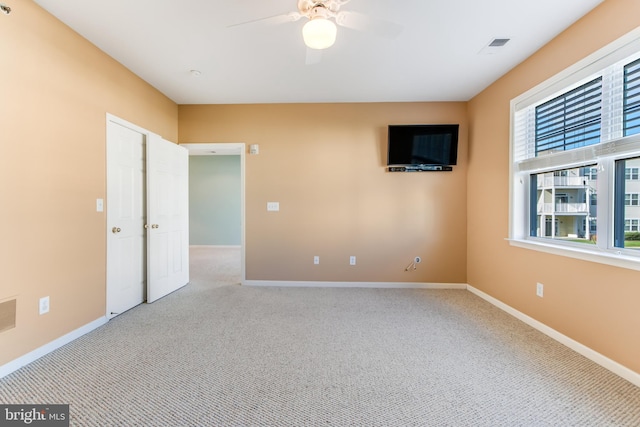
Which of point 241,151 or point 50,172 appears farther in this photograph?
point 241,151

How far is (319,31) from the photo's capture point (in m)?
1.51

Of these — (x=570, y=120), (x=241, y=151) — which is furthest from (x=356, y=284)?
(x=570, y=120)

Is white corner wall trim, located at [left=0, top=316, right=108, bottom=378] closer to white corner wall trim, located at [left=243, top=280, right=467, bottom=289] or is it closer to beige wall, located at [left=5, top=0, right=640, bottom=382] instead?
beige wall, located at [left=5, top=0, right=640, bottom=382]

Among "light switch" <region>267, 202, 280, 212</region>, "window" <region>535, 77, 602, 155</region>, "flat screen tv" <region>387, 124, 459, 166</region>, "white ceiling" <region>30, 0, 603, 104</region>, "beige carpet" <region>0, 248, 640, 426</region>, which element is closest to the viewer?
"beige carpet" <region>0, 248, 640, 426</region>

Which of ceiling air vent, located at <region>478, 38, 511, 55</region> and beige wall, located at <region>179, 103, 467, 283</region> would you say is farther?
beige wall, located at <region>179, 103, 467, 283</region>

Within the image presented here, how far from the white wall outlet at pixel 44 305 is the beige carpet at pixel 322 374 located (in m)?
0.35

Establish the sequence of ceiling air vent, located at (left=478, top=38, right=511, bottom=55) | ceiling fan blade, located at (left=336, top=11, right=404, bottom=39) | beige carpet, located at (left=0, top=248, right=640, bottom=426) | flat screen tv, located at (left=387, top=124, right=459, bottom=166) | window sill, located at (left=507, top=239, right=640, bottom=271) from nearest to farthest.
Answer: beige carpet, located at (left=0, top=248, right=640, bottom=426), ceiling fan blade, located at (left=336, top=11, right=404, bottom=39), window sill, located at (left=507, top=239, right=640, bottom=271), ceiling air vent, located at (left=478, top=38, right=511, bottom=55), flat screen tv, located at (left=387, top=124, right=459, bottom=166)

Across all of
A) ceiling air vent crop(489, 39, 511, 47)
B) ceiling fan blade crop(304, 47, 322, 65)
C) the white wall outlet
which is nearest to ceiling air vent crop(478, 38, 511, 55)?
ceiling air vent crop(489, 39, 511, 47)

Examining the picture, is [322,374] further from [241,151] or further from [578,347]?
[241,151]

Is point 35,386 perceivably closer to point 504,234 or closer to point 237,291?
point 237,291

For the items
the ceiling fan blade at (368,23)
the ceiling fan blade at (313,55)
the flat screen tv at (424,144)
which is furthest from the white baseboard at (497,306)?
the ceiling fan blade at (313,55)

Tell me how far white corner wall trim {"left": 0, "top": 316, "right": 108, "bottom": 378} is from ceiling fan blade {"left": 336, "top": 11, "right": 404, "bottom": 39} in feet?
10.7

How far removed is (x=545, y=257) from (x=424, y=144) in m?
1.90

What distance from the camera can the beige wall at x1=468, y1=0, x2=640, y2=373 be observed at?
1.81 meters
